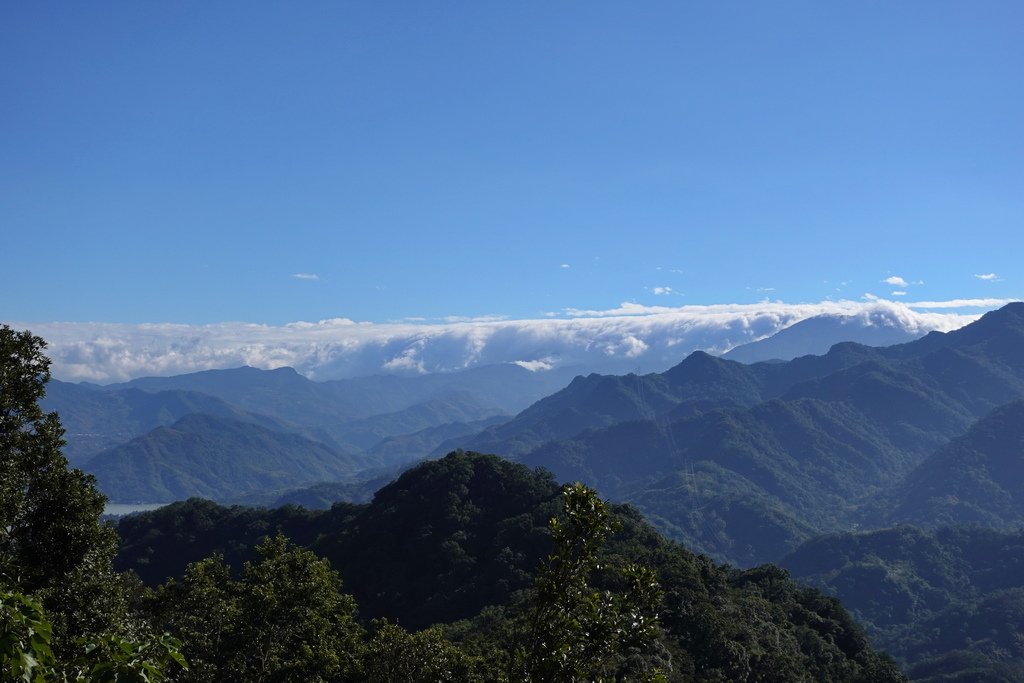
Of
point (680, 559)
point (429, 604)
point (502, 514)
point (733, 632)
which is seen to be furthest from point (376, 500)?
point (733, 632)

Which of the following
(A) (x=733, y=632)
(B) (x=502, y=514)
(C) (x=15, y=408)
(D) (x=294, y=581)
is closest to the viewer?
(C) (x=15, y=408)

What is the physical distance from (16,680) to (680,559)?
108m

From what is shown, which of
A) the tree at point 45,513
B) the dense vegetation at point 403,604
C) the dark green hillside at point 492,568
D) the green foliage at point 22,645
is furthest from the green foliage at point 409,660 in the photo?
the green foliage at point 22,645

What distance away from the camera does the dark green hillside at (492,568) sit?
8469 cm

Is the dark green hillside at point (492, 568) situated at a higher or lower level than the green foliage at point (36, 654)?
lower

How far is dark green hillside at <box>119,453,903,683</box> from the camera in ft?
278

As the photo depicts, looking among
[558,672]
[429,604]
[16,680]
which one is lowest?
[429,604]

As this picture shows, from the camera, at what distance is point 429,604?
118125 millimetres

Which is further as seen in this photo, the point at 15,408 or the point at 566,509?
the point at 15,408

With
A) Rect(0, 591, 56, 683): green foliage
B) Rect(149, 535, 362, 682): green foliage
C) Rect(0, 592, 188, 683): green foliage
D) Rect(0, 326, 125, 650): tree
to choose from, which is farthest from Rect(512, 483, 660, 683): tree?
Rect(149, 535, 362, 682): green foliage

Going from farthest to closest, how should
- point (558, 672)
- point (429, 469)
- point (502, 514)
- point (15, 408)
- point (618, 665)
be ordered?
1. point (429, 469)
2. point (502, 514)
3. point (618, 665)
4. point (15, 408)
5. point (558, 672)

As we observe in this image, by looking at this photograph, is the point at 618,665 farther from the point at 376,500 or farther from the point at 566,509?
the point at 376,500

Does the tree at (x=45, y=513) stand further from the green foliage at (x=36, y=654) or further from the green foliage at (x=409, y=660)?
the green foliage at (x=409, y=660)

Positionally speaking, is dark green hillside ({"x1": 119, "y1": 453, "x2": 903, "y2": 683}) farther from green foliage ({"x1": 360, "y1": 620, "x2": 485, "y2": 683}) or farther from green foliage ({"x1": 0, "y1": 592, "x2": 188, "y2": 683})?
green foliage ({"x1": 0, "y1": 592, "x2": 188, "y2": 683})
